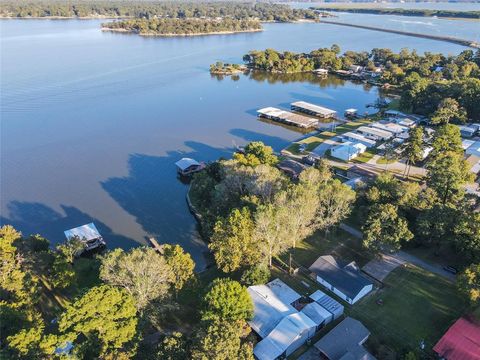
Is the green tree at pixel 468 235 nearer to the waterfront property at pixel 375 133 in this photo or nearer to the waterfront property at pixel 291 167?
the waterfront property at pixel 291 167

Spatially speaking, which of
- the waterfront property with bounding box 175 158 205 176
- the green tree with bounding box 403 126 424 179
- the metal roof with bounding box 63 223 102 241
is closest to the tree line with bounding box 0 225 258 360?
the metal roof with bounding box 63 223 102 241

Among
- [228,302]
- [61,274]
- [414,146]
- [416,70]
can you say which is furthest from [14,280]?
[416,70]

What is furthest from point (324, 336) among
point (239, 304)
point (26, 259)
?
point (26, 259)

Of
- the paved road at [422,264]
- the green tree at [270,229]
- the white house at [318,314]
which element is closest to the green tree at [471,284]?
Result: the paved road at [422,264]

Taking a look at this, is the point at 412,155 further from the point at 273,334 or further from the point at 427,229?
the point at 273,334

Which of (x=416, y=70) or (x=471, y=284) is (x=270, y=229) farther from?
(x=416, y=70)

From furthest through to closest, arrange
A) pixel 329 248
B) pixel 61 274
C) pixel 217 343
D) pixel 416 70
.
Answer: pixel 416 70 < pixel 329 248 < pixel 61 274 < pixel 217 343
